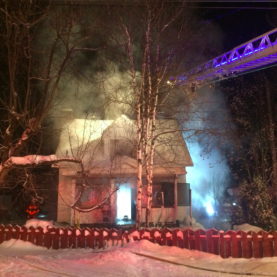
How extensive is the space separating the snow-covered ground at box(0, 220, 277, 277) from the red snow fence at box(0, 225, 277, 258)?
0.21 metres

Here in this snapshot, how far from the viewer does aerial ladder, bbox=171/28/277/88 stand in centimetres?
1130

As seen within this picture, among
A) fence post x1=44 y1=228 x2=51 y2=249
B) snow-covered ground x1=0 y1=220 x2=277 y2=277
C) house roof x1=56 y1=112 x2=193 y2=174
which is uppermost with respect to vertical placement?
house roof x1=56 y1=112 x2=193 y2=174

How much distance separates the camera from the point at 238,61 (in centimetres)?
1304

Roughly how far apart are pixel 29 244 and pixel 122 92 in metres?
6.21

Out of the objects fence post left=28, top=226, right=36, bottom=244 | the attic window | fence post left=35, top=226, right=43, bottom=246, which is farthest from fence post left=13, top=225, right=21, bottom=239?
the attic window

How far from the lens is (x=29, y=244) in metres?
9.84

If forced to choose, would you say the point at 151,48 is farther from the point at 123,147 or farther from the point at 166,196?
the point at 166,196

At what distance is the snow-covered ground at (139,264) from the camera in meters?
6.39

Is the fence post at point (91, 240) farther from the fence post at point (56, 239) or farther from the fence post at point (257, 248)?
the fence post at point (257, 248)

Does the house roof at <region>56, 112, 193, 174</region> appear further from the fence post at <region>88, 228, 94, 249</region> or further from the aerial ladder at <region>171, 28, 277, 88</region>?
the fence post at <region>88, 228, 94, 249</region>

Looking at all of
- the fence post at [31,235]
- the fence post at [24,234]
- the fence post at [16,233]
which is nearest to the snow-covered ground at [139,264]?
the fence post at [31,235]

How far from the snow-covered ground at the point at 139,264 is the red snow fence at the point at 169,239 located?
8.3 inches

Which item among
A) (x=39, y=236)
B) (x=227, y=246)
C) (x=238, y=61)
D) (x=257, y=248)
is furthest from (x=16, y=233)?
(x=238, y=61)

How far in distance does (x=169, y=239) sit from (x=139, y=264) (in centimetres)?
159
